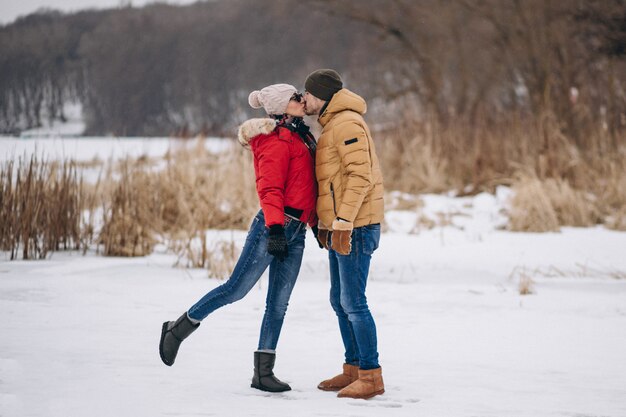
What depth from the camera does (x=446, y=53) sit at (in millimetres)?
22406

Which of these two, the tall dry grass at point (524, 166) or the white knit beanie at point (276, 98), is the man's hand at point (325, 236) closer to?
the white knit beanie at point (276, 98)

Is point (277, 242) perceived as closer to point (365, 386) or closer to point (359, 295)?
point (359, 295)

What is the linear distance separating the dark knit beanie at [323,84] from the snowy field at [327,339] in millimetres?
1427

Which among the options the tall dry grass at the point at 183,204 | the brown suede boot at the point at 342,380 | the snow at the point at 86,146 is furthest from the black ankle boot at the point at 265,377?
the snow at the point at 86,146

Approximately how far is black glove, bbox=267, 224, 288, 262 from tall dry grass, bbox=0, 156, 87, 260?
458 centimetres

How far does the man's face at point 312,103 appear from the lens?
3562mm

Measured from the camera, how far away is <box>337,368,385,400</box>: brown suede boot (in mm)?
3492

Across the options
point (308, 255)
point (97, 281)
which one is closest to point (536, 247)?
point (308, 255)

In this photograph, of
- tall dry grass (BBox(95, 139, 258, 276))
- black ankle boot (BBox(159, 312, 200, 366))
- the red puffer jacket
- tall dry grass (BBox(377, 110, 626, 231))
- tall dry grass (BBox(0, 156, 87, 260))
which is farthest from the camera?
tall dry grass (BBox(377, 110, 626, 231))

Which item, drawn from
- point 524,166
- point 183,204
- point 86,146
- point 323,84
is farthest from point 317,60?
point 323,84

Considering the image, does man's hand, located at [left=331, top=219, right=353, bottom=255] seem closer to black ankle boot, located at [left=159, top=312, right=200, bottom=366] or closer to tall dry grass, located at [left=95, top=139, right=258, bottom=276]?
black ankle boot, located at [left=159, top=312, right=200, bottom=366]

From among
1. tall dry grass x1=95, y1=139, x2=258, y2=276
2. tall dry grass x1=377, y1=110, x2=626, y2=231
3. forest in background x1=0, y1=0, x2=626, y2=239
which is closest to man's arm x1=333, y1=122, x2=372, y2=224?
tall dry grass x1=95, y1=139, x2=258, y2=276

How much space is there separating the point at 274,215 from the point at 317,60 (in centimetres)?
2056

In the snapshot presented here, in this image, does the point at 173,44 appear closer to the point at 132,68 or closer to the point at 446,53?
the point at 132,68
